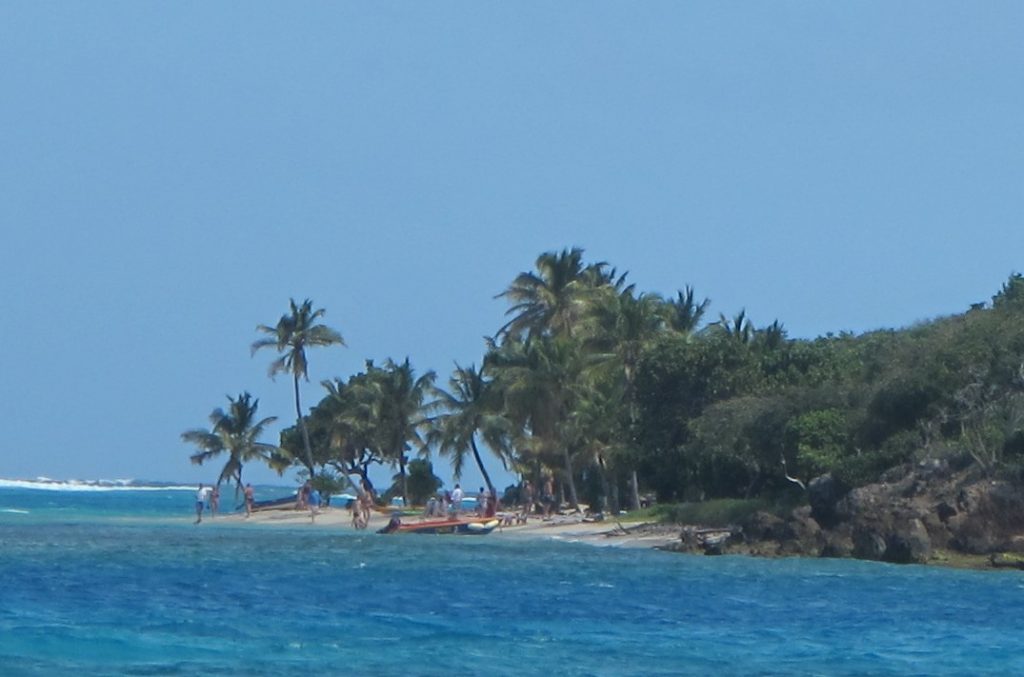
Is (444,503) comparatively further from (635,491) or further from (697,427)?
(697,427)

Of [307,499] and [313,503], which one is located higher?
[307,499]

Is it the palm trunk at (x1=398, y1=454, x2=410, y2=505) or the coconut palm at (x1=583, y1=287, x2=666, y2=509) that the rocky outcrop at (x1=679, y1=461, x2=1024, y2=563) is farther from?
the palm trunk at (x1=398, y1=454, x2=410, y2=505)

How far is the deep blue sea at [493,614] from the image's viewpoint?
68.6ft

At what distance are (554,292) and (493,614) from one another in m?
39.0

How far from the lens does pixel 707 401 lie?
5472 centimetres

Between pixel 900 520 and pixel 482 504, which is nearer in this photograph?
pixel 900 520

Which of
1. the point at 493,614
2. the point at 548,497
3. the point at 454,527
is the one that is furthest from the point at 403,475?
the point at 493,614

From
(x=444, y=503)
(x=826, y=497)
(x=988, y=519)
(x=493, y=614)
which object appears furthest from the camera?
(x=444, y=503)

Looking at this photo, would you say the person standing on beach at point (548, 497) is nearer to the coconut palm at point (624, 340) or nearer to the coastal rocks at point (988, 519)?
the coconut palm at point (624, 340)

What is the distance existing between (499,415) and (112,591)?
3351 centimetres

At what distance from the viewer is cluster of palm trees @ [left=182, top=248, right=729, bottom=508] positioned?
58.3m

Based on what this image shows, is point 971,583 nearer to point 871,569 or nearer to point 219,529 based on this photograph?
point 871,569

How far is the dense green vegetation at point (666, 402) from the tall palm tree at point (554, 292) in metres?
0.08

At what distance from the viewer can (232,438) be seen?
73.2m
